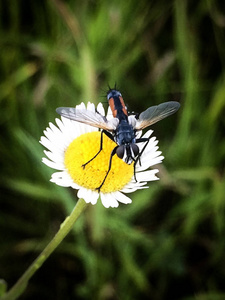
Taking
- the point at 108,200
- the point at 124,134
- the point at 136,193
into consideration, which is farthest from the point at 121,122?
the point at 136,193

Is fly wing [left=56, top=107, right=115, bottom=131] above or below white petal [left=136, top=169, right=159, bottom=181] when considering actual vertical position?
above

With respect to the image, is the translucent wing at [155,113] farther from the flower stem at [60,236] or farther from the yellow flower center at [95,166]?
the flower stem at [60,236]

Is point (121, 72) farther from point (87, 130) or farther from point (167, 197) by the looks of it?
point (87, 130)

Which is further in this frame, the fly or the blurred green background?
the blurred green background

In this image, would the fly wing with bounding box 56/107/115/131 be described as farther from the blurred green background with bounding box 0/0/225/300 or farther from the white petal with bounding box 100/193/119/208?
the blurred green background with bounding box 0/0/225/300

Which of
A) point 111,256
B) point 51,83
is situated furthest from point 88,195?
point 51,83

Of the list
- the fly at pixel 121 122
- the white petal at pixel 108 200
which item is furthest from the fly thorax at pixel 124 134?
the white petal at pixel 108 200

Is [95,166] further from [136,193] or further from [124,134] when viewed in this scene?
[136,193]

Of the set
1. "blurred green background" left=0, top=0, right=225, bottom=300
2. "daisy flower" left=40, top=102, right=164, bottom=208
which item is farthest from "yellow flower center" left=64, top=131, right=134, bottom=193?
"blurred green background" left=0, top=0, right=225, bottom=300
